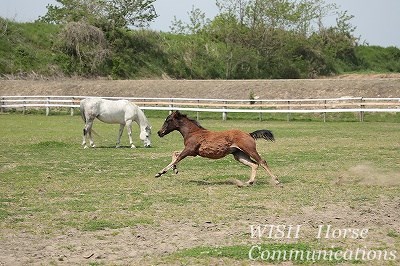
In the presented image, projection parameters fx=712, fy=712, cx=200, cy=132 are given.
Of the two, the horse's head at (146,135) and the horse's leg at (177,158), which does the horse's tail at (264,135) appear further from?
the horse's head at (146,135)

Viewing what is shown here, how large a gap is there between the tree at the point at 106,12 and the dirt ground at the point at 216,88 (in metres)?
9.14

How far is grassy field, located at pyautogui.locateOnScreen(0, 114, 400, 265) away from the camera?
8.39 m

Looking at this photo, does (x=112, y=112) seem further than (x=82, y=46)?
No

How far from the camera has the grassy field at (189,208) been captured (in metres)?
8.39

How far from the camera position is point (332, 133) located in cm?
2864

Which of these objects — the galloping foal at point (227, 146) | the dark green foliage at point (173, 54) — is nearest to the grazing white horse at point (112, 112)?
the galloping foal at point (227, 146)

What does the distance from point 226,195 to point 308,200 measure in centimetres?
148

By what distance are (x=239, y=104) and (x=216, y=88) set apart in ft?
27.2

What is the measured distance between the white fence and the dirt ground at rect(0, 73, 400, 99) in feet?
9.34

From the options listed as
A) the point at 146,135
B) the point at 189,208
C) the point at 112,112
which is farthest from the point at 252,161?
the point at 112,112

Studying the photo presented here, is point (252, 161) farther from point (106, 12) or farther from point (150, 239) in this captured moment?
point (106, 12)

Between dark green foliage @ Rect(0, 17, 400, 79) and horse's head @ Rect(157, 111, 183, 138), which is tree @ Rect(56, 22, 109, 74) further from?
horse's head @ Rect(157, 111, 183, 138)

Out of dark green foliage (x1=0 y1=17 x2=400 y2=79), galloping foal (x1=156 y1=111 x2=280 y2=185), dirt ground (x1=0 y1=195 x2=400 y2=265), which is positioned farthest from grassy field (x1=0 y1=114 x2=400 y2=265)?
dark green foliage (x1=0 y1=17 x2=400 y2=79)

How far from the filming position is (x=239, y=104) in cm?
4222
